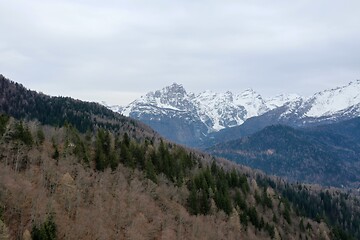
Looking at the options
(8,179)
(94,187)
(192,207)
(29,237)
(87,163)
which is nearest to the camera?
(29,237)

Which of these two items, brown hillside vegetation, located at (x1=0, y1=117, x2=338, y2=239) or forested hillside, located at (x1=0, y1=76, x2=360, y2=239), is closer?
brown hillside vegetation, located at (x1=0, y1=117, x2=338, y2=239)

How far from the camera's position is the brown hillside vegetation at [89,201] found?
11662 centimetres

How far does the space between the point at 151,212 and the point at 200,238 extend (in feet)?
60.9

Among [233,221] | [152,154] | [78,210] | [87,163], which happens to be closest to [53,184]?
[78,210]

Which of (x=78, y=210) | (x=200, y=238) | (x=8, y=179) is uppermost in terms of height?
(x=8, y=179)

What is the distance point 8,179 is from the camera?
404 ft

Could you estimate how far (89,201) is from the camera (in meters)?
138

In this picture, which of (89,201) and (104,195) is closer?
(89,201)

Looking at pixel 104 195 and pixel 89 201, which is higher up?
pixel 104 195

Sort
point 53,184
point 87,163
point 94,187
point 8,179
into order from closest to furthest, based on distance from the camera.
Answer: point 8,179 → point 53,184 → point 94,187 → point 87,163

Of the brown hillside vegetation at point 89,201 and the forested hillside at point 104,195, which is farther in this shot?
the forested hillside at point 104,195

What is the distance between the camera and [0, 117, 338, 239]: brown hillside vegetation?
117 m

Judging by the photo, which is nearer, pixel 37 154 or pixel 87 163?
pixel 37 154

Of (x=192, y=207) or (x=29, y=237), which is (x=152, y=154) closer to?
(x=192, y=207)
